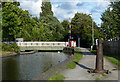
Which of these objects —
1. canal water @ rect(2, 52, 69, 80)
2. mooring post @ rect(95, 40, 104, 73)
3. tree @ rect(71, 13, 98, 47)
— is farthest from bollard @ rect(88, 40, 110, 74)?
tree @ rect(71, 13, 98, 47)

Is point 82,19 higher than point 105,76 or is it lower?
higher

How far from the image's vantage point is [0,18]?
44688 mm

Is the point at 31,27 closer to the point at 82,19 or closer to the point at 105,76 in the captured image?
the point at 82,19

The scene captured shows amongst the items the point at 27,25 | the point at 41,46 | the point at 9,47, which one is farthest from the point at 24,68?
the point at 27,25

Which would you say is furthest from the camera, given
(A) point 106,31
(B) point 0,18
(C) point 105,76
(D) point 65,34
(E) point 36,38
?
(D) point 65,34

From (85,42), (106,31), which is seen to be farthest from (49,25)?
(106,31)

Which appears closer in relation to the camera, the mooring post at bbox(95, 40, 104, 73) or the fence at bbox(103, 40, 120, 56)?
the mooring post at bbox(95, 40, 104, 73)

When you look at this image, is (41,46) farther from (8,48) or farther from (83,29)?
(83,29)

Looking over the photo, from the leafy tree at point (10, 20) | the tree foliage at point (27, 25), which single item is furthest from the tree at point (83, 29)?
the leafy tree at point (10, 20)

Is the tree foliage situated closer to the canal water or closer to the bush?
the bush

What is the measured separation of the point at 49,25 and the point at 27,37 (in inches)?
695

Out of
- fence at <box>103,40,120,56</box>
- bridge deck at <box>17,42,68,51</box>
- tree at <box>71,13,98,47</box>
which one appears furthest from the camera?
tree at <box>71,13,98,47</box>

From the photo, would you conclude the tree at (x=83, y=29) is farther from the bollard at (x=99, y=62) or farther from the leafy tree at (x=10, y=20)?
the bollard at (x=99, y=62)

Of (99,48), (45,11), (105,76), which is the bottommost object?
(105,76)
